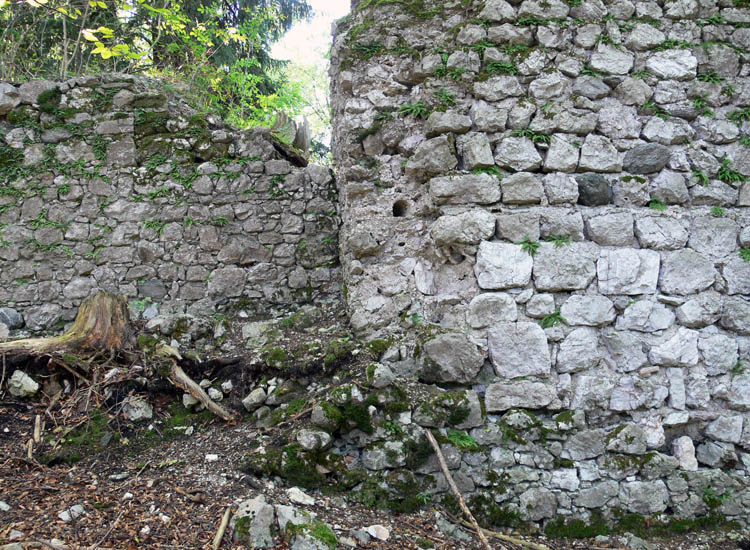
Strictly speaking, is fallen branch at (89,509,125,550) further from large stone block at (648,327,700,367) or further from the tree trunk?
large stone block at (648,327,700,367)

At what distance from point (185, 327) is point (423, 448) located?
2.18 metres

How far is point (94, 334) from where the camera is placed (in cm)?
376

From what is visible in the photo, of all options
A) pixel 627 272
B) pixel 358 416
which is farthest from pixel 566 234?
pixel 358 416

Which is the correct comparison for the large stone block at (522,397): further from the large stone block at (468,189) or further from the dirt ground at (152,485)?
the large stone block at (468,189)

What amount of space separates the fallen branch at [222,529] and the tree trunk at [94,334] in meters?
1.81

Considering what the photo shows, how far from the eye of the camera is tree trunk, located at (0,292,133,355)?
3.57 m

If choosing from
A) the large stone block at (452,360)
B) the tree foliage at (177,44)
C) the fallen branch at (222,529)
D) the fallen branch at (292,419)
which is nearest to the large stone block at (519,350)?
the large stone block at (452,360)

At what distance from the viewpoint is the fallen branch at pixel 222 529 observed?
2.29m

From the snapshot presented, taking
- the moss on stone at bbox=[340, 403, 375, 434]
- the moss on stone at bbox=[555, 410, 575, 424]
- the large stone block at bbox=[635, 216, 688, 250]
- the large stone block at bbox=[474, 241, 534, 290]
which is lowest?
the moss on stone at bbox=[340, 403, 375, 434]

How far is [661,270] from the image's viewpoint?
10.2 feet

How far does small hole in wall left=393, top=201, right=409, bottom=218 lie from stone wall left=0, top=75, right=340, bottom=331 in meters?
1.16

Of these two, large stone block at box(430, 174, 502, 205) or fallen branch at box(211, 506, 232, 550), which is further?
large stone block at box(430, 174, 502, 205)

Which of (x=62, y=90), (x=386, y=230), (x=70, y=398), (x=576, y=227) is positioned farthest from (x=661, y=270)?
(x=62, y=90)

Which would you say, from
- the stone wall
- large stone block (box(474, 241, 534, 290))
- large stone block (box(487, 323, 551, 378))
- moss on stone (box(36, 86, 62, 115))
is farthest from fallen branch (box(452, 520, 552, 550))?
moss on stone (box(36, 86, 62, 115))
